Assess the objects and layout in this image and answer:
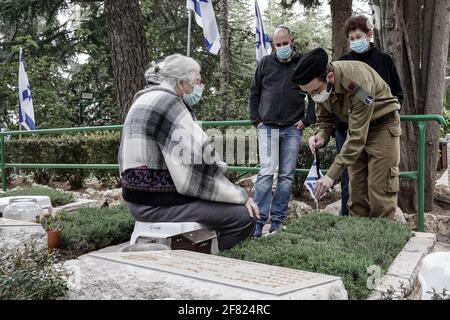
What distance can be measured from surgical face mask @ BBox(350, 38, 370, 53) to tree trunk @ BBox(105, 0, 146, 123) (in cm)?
405

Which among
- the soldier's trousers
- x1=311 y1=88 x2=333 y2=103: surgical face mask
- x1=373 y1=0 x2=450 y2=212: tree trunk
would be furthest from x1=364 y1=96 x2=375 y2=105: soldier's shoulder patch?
Answer: x1=373 y1=0 x2=450 y2=212: tree trunk

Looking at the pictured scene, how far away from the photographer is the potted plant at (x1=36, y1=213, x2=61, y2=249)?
405 centimetres

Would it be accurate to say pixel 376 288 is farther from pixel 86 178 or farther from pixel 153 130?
pixel 86 178

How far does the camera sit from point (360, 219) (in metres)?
4.02

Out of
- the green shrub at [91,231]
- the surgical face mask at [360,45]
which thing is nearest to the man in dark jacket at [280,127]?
the surgical face mask at [360,45]

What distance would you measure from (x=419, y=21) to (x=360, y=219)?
3.34 metres

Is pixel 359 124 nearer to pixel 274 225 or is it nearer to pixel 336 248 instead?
pixel 336 248

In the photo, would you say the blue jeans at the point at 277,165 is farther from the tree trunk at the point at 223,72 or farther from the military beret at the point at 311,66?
the tree trunk at the point at 223,72

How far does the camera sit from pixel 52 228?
164 inches

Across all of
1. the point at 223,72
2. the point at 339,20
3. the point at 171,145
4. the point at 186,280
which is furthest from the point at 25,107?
the point at 186,280

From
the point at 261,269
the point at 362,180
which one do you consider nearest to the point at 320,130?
the point at 362,180

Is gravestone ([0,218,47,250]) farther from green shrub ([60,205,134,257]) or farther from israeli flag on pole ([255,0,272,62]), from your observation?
israeli flag on pole ([255,0,272,62])

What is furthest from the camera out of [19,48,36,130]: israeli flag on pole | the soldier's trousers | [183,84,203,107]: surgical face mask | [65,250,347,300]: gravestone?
[19,48,36,130]: israeli flag on pole

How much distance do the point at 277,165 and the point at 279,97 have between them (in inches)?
24.1
